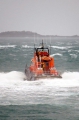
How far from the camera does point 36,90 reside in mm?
36094

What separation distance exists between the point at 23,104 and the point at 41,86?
273 inches

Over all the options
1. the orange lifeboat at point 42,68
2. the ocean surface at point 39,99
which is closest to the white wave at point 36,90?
the ocean surface at point 39,99

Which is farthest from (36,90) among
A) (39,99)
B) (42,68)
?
(42,68)

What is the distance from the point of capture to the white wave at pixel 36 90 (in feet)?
106

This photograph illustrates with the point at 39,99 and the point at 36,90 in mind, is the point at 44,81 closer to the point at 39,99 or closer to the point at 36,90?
the point at 36,90

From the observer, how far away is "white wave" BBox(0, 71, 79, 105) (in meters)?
32.4

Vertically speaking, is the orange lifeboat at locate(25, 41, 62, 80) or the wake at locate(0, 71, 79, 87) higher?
the orange lifeboat at locate(25, 41, 62, 80)

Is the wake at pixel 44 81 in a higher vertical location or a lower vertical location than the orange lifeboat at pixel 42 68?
lower

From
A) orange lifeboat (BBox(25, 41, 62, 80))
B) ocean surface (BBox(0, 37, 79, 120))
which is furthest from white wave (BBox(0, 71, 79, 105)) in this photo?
orange lifeboat (BBox(25, 41, 62, 80))

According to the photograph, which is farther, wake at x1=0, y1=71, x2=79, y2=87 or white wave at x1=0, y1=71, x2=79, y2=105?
wake at x1=0, y1=71, x2=79, y2=87

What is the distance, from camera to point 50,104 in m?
31.1

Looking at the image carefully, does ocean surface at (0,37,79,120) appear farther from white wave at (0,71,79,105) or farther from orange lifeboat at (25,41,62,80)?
orange lifeboat at (25,41,62,80)

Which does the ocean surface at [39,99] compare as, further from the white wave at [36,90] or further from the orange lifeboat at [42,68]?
the orange lifeboat at [42,68]

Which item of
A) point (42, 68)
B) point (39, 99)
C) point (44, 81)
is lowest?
point (44, 81)
